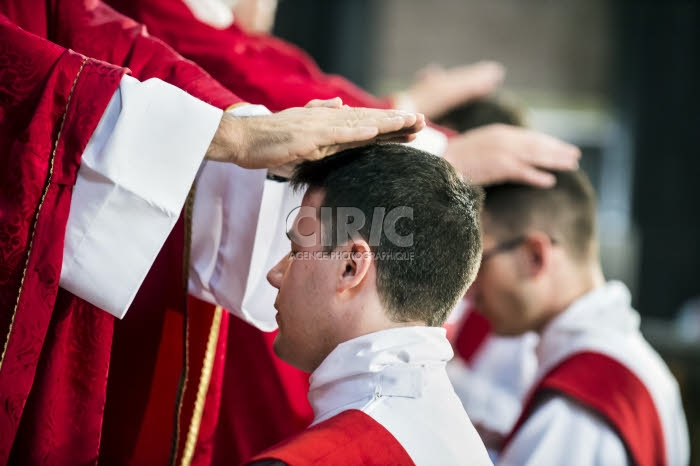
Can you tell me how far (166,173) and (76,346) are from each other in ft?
1.17

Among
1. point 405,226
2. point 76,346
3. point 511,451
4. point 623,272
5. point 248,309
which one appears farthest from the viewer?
point 623,272

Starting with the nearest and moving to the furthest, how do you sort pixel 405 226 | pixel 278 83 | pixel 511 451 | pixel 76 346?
pixel 405 226, pixel 76 346, pixel 278 83, pixel 511 451

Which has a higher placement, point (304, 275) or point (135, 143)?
point (135, 143)

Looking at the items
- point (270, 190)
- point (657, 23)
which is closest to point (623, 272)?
point (657, 23)

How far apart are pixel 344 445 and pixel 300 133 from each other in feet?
1.64

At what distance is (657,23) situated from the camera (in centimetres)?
739

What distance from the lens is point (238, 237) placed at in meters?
1.72

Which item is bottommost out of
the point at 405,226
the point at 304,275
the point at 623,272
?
the point at 623,272

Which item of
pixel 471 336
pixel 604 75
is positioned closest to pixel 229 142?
pixel 471 336

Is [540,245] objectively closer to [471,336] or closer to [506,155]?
[506,155]

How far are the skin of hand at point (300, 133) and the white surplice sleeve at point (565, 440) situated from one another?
109 centimetres

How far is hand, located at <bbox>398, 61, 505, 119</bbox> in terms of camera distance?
2984mm

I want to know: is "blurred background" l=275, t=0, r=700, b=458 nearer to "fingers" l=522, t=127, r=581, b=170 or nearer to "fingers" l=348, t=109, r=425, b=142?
"fingers" l=522, t=127, r=581, b=170

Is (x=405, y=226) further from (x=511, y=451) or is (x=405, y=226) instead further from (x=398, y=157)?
(x=511, y=451)
